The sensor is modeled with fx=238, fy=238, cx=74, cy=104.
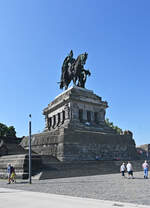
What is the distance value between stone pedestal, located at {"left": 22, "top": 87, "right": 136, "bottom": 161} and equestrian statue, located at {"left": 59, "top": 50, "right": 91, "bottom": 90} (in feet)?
9.04

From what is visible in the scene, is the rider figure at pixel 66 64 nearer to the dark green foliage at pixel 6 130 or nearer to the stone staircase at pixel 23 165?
the stone staircase at pixel 23 165

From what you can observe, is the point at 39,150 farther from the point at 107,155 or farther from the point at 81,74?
the point at 81,74

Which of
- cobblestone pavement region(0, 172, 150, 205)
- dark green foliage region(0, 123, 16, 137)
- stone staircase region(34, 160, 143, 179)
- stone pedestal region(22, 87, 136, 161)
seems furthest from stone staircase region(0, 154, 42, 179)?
dark green foliage region(0, 123, 16, 137)

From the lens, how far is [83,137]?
26312 mm

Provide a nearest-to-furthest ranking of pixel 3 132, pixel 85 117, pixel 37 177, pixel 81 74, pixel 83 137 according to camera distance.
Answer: pixel 37 177 < pixel 83 137 < pixel 85 117 < pixel 81 74 < pixel 3 132

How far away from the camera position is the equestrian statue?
3597 centimetres

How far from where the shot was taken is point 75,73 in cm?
3575

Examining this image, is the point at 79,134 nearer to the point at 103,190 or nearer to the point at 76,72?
the point at 76,72

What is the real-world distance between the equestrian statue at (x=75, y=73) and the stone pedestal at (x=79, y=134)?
2756 millimetres

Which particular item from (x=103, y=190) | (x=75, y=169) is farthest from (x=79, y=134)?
(x=103, y=190)

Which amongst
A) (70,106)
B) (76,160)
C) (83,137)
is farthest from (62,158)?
(70,106)

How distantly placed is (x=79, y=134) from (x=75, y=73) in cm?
1248

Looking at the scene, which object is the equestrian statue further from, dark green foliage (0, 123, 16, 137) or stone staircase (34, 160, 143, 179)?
dark green foliage (0, 123, 16, 137)

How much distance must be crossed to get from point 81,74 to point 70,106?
7530 mm
